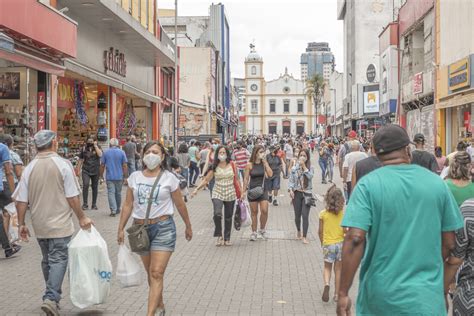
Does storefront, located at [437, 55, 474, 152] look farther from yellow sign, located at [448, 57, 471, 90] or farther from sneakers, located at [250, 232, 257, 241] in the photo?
sneakers, located at [250, 232, 257, 241]

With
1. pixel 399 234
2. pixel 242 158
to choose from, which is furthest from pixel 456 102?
pixel 399 234

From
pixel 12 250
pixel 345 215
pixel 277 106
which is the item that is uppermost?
pixel 277 106

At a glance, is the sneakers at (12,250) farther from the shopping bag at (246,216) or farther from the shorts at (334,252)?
the shorts at (334,252)

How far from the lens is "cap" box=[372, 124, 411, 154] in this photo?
3.54 m

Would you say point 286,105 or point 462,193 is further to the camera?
point 286,105

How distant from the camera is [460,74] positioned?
23016mm

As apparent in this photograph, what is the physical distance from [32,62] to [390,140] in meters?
11.4

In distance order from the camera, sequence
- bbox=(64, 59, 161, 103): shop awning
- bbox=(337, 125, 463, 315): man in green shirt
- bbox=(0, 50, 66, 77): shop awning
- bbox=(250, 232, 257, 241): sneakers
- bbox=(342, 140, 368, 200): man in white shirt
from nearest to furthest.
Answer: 1. bbox=(337, 125, 463, 315): man in green shirt
2. bbox=(250, 232, 257, 241): sneakers
3. bbox=(342, 140, 368, 200): man in white shirt
4. bbox=(0, 50, 66, 77): shop awning
5. bbox=(64, 59, 161, 103): shop awning

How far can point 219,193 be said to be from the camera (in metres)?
10.4

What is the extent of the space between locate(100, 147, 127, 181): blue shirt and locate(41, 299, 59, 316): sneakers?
807 cm

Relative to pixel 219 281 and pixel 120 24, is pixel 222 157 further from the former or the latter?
pixel 120 24

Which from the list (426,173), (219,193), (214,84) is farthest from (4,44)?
(214,84)

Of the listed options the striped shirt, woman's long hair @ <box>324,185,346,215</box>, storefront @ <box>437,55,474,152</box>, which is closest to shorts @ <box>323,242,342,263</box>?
woman's long hair @ <box>324,185,346,215</box>

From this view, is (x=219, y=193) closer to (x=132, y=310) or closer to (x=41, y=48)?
(x=132, y=310)
